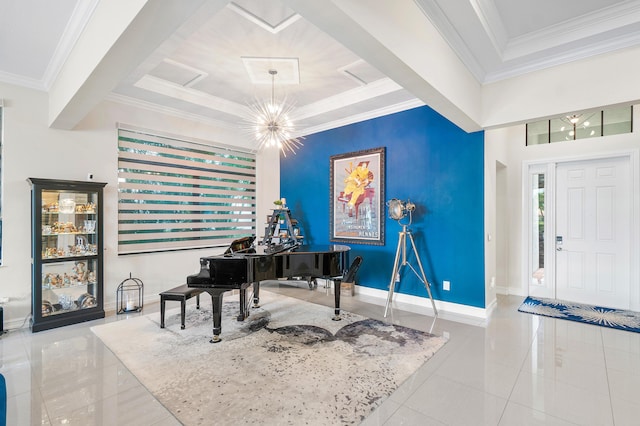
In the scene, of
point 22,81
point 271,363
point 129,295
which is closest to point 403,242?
point 271,363

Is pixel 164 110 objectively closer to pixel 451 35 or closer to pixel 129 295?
pixel 129 295

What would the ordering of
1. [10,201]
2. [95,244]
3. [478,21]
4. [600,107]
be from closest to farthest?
[478,21] → [600,107] → [10,201] → [95,244]

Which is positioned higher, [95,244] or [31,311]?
[95,244]

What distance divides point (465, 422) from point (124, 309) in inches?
165

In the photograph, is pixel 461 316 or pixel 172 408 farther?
pixel 461 316

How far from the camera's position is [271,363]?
2.66 m

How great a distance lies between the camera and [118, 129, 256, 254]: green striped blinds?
4383 millimetres

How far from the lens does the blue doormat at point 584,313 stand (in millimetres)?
3633

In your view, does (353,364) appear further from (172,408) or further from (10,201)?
(10,201)

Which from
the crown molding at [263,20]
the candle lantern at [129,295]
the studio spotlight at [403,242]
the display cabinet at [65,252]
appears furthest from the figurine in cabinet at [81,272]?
the studio spotlight at [403,242]

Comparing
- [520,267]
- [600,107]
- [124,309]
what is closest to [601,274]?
[520,267]

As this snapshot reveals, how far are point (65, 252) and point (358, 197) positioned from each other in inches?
160

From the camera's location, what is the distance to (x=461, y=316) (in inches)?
155

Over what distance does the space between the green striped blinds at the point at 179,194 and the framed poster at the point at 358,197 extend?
1.81 m
